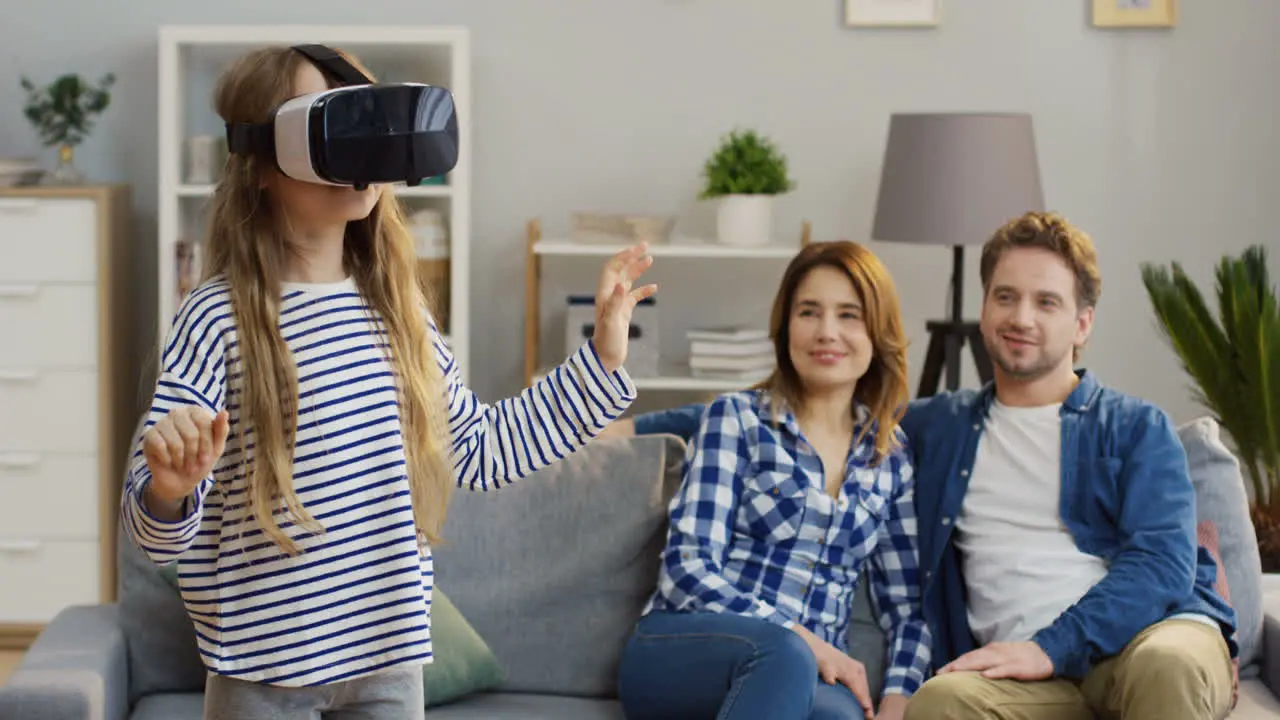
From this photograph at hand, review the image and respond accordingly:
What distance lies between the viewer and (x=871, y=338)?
2414 mm

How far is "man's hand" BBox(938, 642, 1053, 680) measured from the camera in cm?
214

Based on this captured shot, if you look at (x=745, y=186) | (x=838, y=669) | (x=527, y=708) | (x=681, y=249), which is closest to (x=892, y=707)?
(x=838, y=669)

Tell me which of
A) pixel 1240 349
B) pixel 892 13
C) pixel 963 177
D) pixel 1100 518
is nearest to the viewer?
pixel 1100 518

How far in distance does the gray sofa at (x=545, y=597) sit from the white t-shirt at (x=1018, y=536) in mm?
203

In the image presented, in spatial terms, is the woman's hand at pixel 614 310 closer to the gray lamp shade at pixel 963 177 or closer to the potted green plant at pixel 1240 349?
the potted green plant at pixel 1240 349

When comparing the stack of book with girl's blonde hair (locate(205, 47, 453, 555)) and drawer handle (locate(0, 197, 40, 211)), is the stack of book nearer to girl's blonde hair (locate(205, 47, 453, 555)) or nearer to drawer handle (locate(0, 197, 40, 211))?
drawer handle (locate(0, 197, 40, 211))

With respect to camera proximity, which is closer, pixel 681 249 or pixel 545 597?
pixel 545 597

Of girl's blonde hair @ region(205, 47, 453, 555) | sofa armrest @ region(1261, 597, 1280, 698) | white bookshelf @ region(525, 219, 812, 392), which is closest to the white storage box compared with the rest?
white bookshelf @ region(525, 219, 812, 392)

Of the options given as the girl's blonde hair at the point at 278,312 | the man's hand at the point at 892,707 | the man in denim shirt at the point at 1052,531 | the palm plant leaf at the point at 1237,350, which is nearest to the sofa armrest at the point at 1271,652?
the man in denim shirt at the point at 1052,531

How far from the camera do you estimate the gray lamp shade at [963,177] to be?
3.58 metres

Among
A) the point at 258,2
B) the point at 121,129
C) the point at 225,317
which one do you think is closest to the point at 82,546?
the point at 121,129

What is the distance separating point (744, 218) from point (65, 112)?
5.93ft

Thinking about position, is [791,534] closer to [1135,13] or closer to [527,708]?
[527,708]

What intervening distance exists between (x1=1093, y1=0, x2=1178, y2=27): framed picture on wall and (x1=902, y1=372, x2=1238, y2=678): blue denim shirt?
6.61ft
